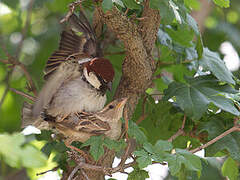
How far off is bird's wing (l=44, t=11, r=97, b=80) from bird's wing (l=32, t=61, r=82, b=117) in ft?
0.08

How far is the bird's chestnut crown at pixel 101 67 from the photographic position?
Answer: 1653mm

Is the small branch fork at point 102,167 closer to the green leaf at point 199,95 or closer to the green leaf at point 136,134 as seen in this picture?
the green leaf at point 136,134

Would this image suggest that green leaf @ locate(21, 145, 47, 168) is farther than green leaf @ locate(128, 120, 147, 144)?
No

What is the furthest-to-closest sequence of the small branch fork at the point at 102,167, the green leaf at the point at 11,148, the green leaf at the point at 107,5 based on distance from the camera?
1. the small branch fork at the point at 102,167
2. the green leaf at the point at 107,5
3. the green leaf at the point at 11,148

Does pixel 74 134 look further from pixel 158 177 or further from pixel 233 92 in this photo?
pixel 233 92

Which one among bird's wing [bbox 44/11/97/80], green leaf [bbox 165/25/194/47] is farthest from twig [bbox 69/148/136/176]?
green leaf [bbox 165/25/194/47]

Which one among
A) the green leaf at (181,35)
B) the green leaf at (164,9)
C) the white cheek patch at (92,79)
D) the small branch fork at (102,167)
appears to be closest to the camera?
the green leaf at (164,9)

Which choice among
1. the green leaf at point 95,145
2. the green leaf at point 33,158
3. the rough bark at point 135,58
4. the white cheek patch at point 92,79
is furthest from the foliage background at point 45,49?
the green leaf at point 33,158

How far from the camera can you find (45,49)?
120 inches

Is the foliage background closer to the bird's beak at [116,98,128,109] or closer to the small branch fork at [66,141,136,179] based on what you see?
the bird's beak at [116,98,128,109]

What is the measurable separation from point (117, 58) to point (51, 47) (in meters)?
1.08

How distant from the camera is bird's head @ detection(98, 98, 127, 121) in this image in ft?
5.37

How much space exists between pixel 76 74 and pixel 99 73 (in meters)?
0.13

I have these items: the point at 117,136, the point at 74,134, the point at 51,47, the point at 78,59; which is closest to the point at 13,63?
the point at 78,59
